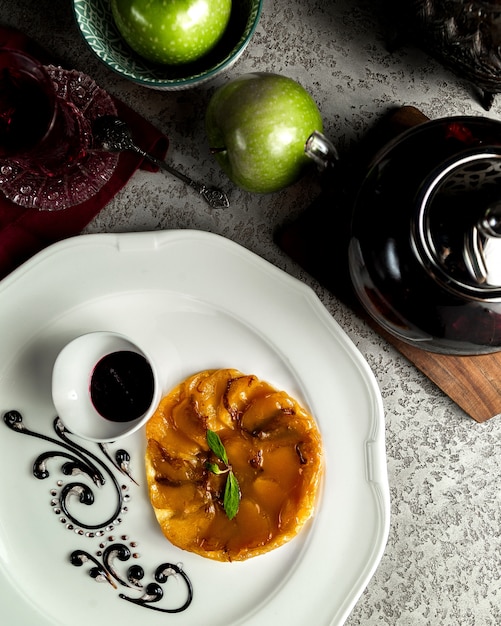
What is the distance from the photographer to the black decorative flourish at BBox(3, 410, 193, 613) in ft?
2.88

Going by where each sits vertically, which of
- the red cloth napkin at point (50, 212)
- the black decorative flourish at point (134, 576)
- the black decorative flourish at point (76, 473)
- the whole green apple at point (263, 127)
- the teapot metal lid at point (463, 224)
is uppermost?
the teapot metal lid at point (463, 224)

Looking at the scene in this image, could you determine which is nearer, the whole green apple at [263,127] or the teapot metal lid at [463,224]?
the teapot metal lid at [463,224]

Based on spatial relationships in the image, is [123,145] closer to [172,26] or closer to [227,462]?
[172,26]

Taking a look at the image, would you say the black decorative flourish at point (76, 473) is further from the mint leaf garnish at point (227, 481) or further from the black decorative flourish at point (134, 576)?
the mint leaf garnish at point (227, 481)

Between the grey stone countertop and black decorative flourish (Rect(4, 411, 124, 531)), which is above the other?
the grey stone countertop

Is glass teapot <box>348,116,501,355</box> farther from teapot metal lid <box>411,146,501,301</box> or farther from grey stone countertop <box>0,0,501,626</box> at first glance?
grey stone countertop <box>0,0,501,626</box>

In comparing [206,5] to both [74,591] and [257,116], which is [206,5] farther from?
[74,591]

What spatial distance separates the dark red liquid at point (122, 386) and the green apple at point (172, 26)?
1.23 feet

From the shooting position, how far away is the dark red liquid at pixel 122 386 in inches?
32.0

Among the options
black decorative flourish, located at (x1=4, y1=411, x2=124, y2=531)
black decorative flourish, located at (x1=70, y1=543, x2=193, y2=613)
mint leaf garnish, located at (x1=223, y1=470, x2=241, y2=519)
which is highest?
mint leaf garnish, located at (x1=223, y1=470, x2=241, y2=519)

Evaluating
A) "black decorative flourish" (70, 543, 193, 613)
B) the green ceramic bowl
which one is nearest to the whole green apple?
the green ceramic bowl

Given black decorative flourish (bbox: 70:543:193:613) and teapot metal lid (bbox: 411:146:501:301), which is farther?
black decorative flourish (bbox: 70:543:193:613)

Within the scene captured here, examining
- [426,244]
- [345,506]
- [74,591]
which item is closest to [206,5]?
[426,244]

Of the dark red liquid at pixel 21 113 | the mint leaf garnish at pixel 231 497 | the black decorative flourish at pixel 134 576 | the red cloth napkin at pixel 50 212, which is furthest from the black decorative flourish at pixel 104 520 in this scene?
the dark red liquid at pixel 21 113
